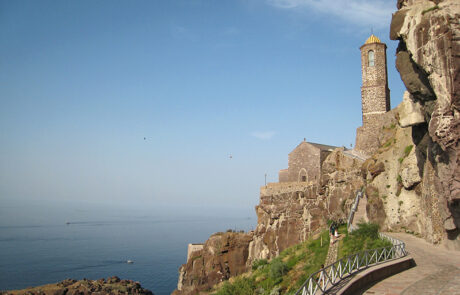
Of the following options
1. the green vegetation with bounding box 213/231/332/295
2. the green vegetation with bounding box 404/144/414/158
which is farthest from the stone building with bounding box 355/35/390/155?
the green vegetation with bounding box 213/231/332/295

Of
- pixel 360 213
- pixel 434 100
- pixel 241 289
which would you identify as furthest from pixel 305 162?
pixel 434 100

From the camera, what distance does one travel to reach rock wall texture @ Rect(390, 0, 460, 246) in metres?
14.1

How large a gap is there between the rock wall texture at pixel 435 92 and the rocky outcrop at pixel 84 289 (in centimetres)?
3913

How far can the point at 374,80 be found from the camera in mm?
41844

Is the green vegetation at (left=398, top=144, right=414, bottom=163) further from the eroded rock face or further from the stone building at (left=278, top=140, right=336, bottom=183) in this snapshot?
the stone building at (left=278, top=140, right=336, bottom=183)

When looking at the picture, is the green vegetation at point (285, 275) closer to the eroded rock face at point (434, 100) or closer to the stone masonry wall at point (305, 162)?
the eroded rock face at point (434, 100)

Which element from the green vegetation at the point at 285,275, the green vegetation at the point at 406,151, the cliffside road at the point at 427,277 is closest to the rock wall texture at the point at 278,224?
the green vegetation at the point at 406,151

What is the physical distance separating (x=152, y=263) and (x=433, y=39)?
8412cm

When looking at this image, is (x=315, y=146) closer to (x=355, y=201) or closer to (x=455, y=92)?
(x=355, y=201)

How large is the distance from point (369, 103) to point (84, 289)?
139 feet

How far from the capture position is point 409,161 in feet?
71.8

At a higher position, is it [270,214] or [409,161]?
[409,161]

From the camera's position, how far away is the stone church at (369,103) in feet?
132

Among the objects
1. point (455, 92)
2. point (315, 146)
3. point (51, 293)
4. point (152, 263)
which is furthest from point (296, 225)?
point (152, 263)
